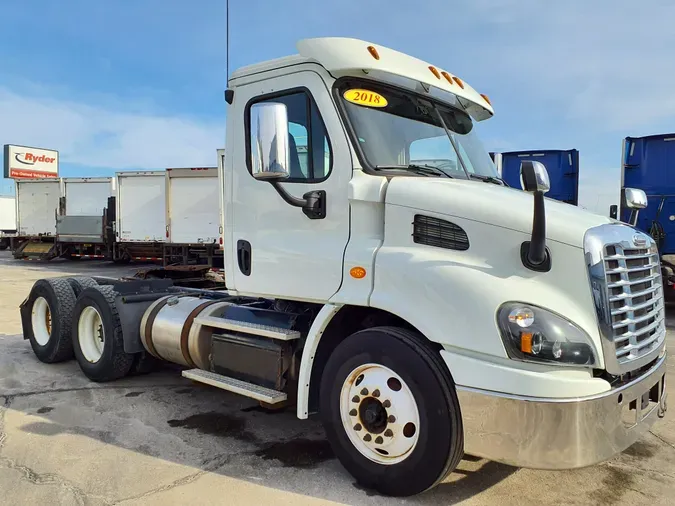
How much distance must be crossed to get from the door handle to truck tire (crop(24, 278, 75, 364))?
10.3 ft

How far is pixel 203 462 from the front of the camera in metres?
3.93

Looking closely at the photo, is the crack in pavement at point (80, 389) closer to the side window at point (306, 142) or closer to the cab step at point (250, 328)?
the cab step at point (250, 328)

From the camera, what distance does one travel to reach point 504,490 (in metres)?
3.51

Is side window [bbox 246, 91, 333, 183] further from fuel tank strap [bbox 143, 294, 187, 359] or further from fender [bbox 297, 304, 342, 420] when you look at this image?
fuel tank strap [bbox 143, 294, 187, 359]

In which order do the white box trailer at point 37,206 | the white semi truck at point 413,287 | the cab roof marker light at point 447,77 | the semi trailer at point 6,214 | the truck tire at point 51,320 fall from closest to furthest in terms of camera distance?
the white semi truck at point 413,287
the cab roof marker light at point 447,77
the truck tire at point 51,320
the white box trailer at point 37,206
the semi trailer at point 6,214

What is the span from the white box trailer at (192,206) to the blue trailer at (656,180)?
12.2 m

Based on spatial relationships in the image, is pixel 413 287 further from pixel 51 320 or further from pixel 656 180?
pixel 656 180

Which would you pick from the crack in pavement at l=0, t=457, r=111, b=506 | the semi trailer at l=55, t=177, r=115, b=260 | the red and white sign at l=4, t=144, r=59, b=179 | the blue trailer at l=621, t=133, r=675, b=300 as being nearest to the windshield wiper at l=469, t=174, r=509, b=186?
the crack in pavement at l=0, t=457, r=111, b=506

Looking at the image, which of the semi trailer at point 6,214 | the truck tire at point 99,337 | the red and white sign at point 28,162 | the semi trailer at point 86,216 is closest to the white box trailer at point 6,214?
the semi trailer at point 6,214

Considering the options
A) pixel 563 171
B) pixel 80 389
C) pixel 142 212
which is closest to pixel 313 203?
pixel 80 389

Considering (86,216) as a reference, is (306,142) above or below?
below

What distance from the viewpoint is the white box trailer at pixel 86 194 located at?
72.6 ft

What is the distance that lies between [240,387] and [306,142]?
72.8 inches

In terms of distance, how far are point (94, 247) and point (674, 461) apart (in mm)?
22625
